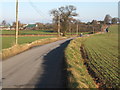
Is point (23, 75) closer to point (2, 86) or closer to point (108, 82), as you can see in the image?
point (2, 86)

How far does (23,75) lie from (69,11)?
83.4 meters

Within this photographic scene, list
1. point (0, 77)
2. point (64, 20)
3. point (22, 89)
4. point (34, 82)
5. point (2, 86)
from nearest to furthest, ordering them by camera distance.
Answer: point (22, 89) < point (2, 86) < point (34, 82) < point (0, 77) < point (64, 20)

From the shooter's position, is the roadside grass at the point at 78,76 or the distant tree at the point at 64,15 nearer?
the roadside grass at the point at 78,76

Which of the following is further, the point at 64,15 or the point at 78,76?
the point at 64,15

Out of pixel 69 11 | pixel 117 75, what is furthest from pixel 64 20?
pixel 117 75

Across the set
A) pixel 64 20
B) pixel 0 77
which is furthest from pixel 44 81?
pixel 64 20

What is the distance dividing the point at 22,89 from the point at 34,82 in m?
1.28

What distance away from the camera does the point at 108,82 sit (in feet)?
31.6

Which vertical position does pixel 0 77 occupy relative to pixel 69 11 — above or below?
below

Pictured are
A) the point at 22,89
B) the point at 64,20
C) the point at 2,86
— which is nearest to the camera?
the point at 22,89

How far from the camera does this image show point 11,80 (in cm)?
964

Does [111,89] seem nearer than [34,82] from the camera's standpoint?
Yes

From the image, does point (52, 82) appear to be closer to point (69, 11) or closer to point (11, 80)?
point (11, 80)

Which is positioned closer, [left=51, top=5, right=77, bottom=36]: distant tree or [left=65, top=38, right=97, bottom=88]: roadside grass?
[left=65, top=38, right=97, bottom=88]: roadside grass
